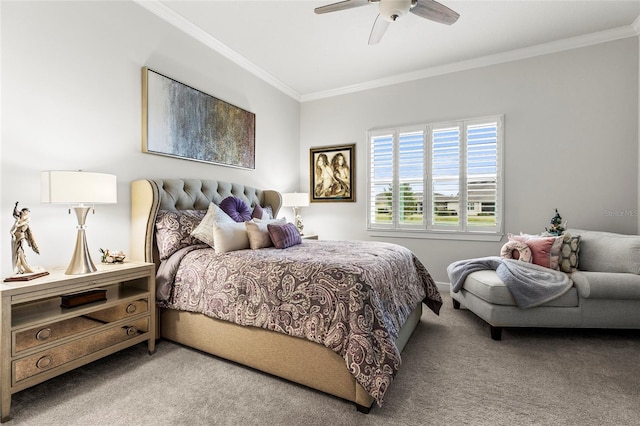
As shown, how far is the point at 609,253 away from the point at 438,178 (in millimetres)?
1874

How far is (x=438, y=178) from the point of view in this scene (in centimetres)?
411

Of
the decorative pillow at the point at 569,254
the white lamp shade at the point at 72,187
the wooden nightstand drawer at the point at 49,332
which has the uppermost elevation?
the white lamp shade at the point at 72,187

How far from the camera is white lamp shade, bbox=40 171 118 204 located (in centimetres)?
183

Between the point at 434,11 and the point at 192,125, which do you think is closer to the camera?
the point at 434,11

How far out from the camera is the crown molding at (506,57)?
3.27 m

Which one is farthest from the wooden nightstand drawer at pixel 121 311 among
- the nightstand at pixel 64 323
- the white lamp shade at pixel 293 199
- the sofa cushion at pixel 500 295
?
the sofa cushion at pixel 500 295

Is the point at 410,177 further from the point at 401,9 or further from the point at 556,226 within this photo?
the point at 401,9

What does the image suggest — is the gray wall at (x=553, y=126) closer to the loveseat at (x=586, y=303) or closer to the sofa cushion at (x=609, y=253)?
the sofa cushion at (x=609, y=253)

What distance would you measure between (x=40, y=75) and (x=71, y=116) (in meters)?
0.30

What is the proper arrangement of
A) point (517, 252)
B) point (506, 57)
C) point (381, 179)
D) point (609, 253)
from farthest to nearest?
point (381, 179), point (506, 57), point (517, 252), point (609, 253)

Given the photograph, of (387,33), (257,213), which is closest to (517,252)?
(387,33)

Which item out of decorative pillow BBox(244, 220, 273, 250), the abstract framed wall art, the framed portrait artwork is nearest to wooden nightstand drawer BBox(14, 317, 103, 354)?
decorative pillow BBox(244, 220, 273, 250)

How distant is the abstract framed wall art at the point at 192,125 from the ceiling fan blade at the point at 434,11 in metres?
2.25

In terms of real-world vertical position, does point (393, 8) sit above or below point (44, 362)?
above
